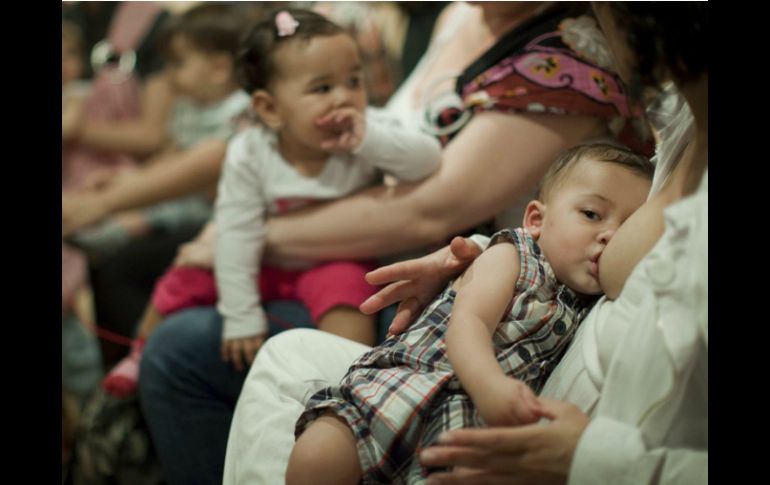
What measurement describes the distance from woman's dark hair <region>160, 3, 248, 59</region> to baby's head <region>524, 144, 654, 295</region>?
0.46 m

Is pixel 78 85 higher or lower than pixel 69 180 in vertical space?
higher

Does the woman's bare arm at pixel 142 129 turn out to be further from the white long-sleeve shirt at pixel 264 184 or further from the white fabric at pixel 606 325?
the white fabric at pixel 606 325

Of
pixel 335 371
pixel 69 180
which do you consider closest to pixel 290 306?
pixel 335 371

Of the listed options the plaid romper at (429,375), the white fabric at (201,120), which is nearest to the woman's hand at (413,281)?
the plaid romper at (429,375)

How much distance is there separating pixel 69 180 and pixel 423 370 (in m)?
0.89

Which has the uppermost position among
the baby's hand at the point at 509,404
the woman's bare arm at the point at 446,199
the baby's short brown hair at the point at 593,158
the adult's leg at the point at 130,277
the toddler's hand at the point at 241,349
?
the baby's short brown hair at the point at 593,158

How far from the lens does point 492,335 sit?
1.65 feet

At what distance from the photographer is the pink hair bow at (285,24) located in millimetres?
667

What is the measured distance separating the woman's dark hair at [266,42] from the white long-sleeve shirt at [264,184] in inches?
2.0

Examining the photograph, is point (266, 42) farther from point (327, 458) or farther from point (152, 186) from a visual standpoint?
point (152, 186)

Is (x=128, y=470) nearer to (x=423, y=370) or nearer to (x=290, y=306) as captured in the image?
(x=290, y=306)

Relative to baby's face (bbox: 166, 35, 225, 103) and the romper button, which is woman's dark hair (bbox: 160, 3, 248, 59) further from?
the romper button

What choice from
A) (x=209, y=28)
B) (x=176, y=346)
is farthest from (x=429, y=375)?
(x=209, y=28)
